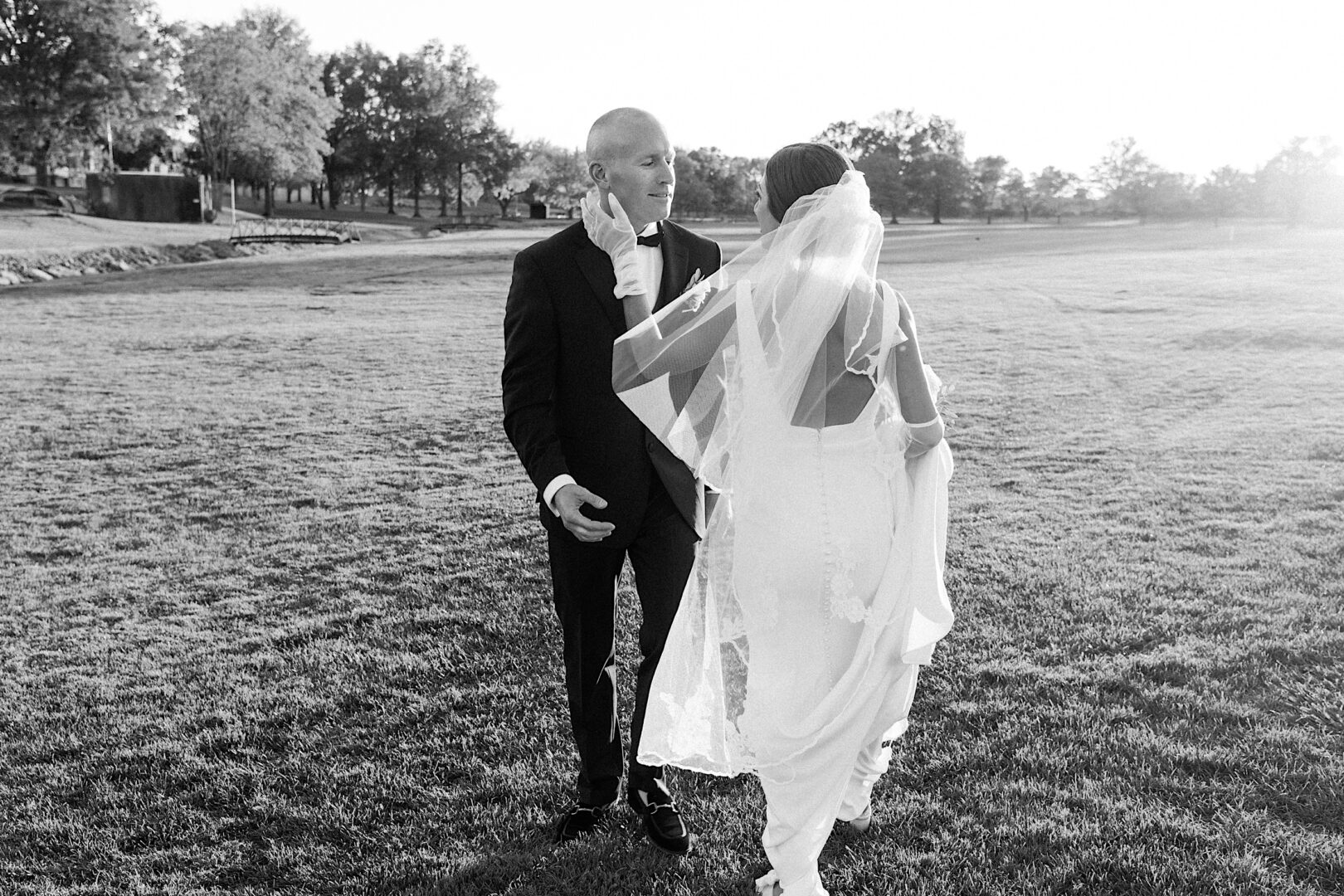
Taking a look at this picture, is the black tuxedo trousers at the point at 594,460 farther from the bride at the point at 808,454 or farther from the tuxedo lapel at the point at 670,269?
the bride at the point at 808,454

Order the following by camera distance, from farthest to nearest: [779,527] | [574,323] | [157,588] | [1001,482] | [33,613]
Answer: [1001,482] < [157,588] < [33,613] < [574,323] < [779,527]

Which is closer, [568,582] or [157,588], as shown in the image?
[568,582]

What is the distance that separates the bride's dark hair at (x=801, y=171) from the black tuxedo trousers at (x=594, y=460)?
2.03ft

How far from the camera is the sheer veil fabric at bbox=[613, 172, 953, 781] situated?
10.4 feet

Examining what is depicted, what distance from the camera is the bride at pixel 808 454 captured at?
10.4 feet

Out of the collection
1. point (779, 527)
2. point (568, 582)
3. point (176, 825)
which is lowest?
point (176, 825)

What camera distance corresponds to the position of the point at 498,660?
5.60 metres

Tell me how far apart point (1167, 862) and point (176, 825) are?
3669mm

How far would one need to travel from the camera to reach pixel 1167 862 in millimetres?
3676

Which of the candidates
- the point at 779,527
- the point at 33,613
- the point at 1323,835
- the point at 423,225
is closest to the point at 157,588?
the point at 33,613

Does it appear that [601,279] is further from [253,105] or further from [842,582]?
[253,105]

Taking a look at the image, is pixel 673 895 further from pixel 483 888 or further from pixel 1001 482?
pixel 1001 482

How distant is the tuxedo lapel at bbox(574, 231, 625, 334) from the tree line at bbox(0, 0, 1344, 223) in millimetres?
30961

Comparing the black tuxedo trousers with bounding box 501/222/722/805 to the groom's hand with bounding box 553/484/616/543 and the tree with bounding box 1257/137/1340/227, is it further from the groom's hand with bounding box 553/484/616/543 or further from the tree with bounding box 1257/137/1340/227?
the tree with bounding box 1257/137/1340/227
